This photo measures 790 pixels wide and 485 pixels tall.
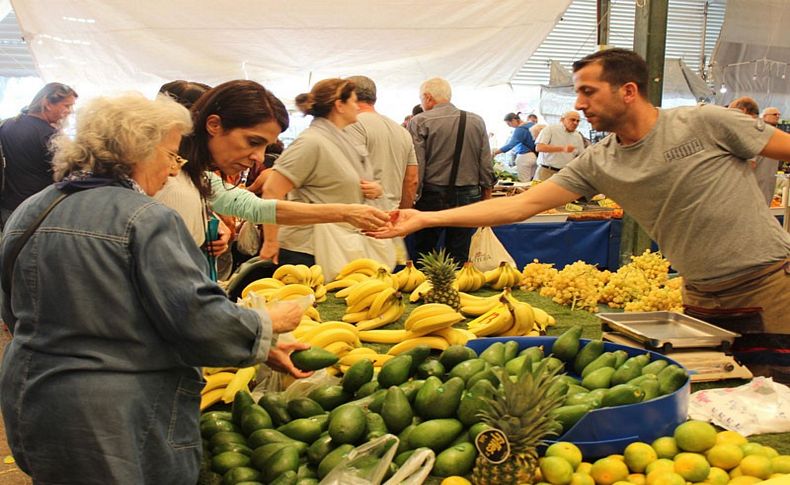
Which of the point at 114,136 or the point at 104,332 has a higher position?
the point at 114,136

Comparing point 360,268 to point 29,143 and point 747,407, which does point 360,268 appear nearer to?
point 747,407

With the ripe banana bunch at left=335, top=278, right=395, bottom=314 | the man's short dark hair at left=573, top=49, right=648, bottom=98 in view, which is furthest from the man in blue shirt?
the man's short dark hair at left=573, top=49, right=648, bottom=98

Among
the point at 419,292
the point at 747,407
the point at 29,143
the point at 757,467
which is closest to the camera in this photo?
the point at 757,467

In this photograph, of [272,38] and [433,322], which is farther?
[272,38]

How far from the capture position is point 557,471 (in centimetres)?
154

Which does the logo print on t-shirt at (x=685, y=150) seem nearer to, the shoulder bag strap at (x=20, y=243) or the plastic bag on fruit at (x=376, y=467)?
the plastic bag on fruit at (x=376, y=467)

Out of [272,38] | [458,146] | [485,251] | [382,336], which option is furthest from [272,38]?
[382,336]

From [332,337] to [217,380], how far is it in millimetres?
449

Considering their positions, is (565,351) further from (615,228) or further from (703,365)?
(615,228)

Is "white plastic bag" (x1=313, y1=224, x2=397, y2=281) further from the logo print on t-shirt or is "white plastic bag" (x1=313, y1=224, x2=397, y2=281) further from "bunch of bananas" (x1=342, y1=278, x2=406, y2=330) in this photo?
the logo print on t-shirt

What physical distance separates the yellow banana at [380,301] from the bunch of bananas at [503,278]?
1017 millimetres

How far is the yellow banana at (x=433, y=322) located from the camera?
2.53 m

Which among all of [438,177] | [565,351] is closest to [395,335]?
[565,351]

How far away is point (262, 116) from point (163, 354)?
3.82 feet
